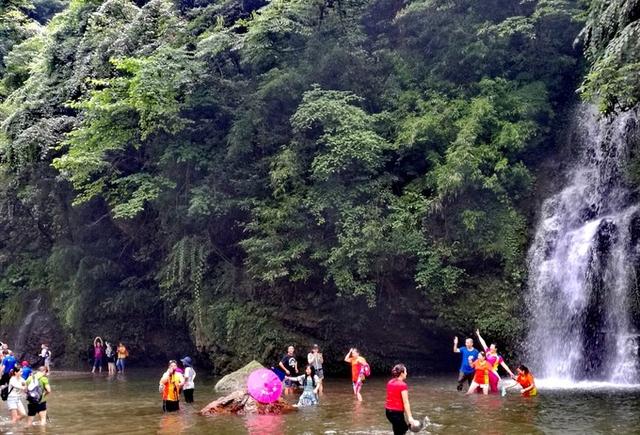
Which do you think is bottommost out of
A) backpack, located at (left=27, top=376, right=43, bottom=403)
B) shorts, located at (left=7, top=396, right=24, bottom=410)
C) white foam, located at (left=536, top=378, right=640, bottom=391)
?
white foam, located at (left=536, top=378, right=640, bottom=391)

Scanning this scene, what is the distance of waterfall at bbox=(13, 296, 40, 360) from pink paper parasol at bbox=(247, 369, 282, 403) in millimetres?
19805

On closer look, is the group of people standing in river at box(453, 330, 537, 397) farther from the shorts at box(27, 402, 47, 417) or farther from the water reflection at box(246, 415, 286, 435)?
the shorts at box(27, 402, 47, 417)

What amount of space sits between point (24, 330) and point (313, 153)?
17823mm

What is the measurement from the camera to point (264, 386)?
1491 centimetres

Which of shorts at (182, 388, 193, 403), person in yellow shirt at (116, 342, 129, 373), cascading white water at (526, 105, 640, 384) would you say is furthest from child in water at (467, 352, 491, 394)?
person in yellow shirt at (116, 342, 129, 373)

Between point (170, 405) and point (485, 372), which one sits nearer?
point (170, 405)

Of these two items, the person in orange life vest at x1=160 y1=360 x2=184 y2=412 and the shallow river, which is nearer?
the shallow river

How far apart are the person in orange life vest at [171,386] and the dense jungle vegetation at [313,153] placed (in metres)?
6.71

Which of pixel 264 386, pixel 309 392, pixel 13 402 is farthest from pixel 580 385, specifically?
pixel 13 402

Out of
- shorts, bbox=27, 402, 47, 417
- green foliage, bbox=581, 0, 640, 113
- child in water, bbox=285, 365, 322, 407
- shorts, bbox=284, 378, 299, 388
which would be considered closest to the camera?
shorts, bbox=27, 402, 47, 417

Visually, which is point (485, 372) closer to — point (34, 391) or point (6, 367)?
point (34, 391)

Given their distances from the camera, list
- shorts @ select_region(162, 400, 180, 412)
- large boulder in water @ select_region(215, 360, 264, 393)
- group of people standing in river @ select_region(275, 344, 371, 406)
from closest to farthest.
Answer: shorts @ select_region(162, 400, 180, 412) → group of people standing in river @ select_region(275, 344, 371, 406) → large boulder in water @ select_region(215, 360, 264, 393)

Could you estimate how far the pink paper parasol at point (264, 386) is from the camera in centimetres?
1488

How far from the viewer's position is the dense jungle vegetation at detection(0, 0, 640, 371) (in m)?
21.1
